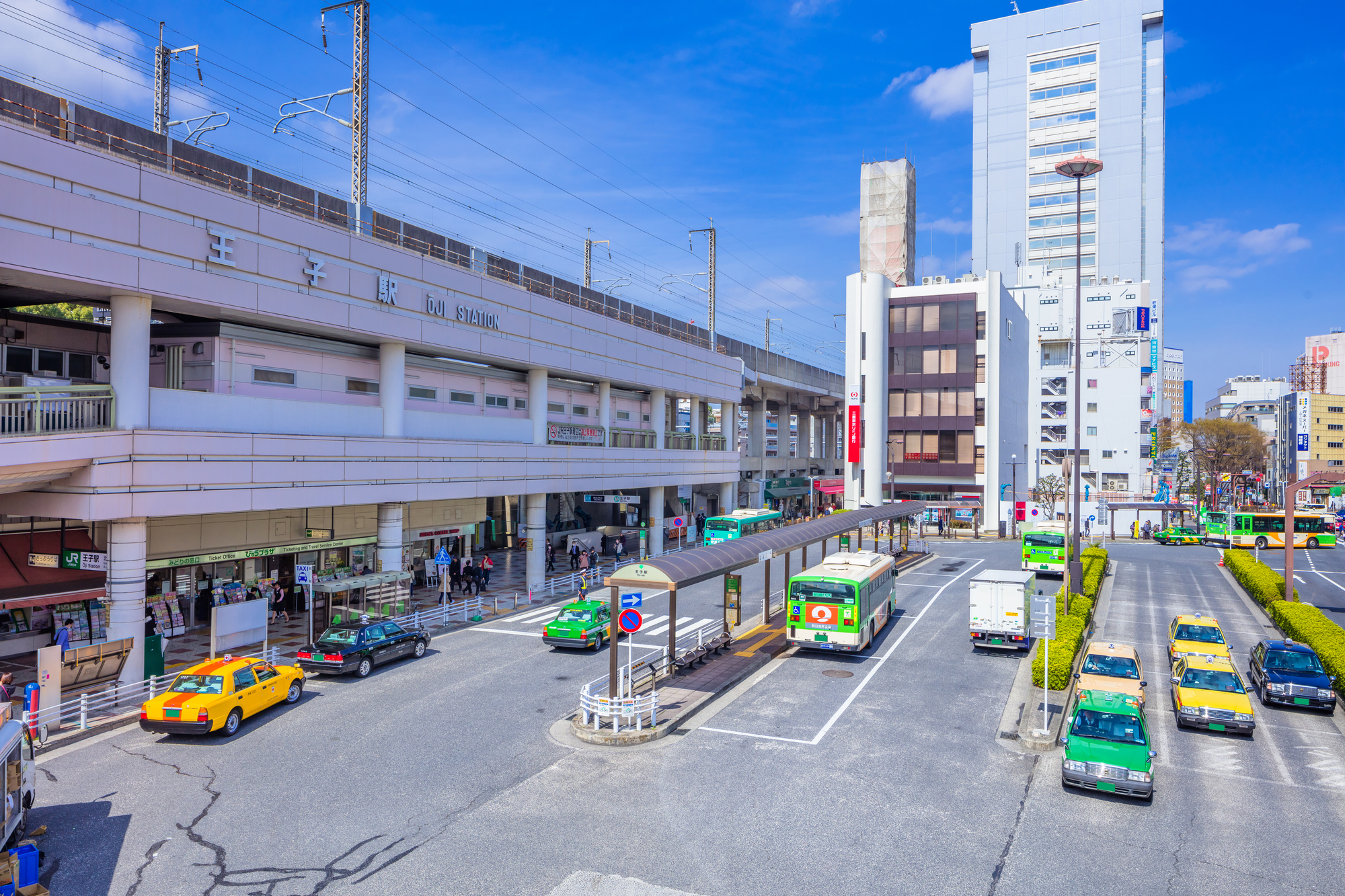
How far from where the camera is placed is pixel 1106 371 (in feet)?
Result: 283

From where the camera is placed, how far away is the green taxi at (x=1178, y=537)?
65.0 m

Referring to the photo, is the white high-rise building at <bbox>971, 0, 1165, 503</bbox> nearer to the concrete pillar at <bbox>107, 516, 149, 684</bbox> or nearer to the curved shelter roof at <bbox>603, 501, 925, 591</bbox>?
the curved shelter roof at <bbox>603, 501, 925, 591</bbox>

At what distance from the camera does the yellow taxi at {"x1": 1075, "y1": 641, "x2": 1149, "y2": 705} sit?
19.0 meters

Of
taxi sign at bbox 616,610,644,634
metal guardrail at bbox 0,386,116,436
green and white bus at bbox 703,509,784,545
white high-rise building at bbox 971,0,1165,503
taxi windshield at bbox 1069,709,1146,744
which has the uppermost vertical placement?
white high-rise building at bbox 971,0,1165,503

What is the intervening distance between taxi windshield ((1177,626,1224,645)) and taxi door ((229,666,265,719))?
25420 millimetres

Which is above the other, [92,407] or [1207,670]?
[92,407]

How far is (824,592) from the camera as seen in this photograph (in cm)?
2561

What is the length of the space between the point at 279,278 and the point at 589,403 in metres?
21.5

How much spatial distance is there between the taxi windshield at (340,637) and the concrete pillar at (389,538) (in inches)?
265

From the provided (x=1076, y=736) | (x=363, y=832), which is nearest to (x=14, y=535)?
(x=363, y=832)

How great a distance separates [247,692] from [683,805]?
10869 millimetres

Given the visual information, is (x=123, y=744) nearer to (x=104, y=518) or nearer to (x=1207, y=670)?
(x=104, y=518)

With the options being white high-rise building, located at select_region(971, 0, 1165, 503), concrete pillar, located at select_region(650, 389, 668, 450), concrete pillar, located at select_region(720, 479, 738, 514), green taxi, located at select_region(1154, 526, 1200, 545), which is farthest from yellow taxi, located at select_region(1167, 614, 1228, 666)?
white high-rise building, located at select_region(971, 0, 1165, 503)

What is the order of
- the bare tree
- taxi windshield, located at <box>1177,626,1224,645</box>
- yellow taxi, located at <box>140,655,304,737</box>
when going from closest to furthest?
1. yellow taxi, located at <box>140,655,304,737</box>
2. taxi windshield, located at <box>1177,626,1224,645</box>
3. the bare tree
